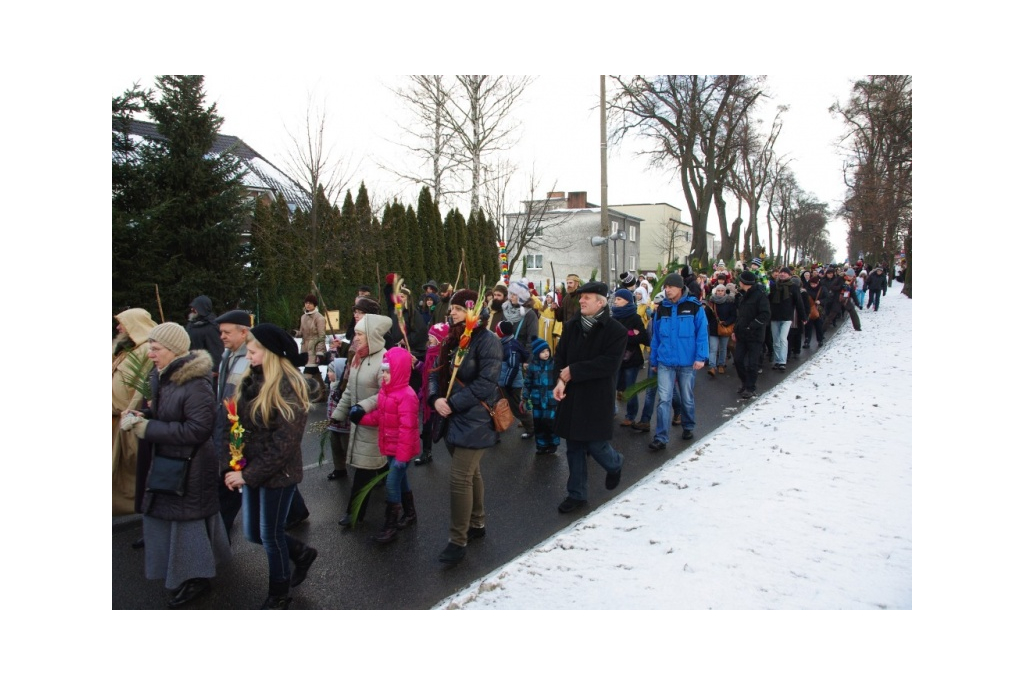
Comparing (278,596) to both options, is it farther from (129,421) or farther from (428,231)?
(428,231)

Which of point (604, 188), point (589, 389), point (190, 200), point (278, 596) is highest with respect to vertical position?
point (604, 188)

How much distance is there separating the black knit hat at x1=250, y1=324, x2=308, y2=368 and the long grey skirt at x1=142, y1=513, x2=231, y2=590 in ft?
3.91

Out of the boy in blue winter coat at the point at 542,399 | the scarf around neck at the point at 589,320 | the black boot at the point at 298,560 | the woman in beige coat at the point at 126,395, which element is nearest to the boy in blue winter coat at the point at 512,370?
the boy in blue winter coat at the point at 542,399

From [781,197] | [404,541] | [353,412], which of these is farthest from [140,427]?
[781,197]

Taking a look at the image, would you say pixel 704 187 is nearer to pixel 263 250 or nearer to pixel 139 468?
pixel 263 250

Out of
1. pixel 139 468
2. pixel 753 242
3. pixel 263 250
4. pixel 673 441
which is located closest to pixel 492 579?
pixel 139 468

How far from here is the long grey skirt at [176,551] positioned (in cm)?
396

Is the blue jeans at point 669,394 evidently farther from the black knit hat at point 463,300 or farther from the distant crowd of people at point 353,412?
the black knit hat at point 463,300

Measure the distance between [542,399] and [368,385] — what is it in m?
2.68

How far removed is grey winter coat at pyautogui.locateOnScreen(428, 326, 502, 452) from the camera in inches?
177

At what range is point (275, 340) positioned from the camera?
12.5 ft

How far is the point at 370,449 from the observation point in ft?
16.5

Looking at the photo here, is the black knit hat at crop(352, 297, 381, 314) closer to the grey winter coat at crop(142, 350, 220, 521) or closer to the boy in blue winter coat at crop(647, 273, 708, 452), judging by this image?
the grey winter coat at crop(142, 350, 220, 521)

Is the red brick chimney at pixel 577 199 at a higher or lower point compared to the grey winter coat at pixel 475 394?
higher
